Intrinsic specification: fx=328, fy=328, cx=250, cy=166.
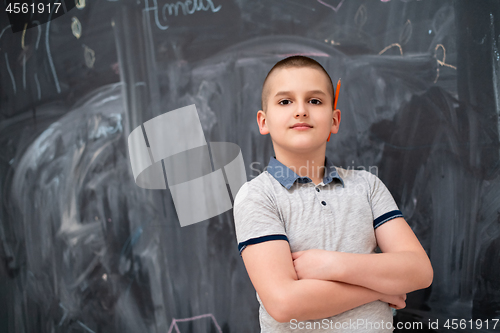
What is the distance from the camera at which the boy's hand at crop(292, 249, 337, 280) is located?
0.79 m

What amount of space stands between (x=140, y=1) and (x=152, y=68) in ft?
0.93

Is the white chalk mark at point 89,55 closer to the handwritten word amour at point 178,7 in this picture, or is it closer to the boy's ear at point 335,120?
the handwritten word amour at point 178,7

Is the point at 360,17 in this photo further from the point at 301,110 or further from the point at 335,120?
the point at 301,110

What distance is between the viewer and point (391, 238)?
90cm

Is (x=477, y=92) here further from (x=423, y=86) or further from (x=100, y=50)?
(x=100, y=50)

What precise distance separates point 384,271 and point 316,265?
171mm

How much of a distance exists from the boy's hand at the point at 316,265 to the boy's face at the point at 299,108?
0.94ft

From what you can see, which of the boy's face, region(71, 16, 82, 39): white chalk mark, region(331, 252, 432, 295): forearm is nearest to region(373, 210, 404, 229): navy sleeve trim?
region(331, 252, 432, 295): forearm

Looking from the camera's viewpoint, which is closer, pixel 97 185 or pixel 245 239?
pixel 245 239

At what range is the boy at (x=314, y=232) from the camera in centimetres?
79

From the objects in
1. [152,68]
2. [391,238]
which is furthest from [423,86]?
[152,68]

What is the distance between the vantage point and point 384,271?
0.81m

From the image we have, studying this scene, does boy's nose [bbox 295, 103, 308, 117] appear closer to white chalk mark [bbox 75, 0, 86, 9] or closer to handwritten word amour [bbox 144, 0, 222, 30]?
handwritten word amour [bbox 144, 0, 222, 30]

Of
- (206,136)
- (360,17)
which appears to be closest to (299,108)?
(206,136)
